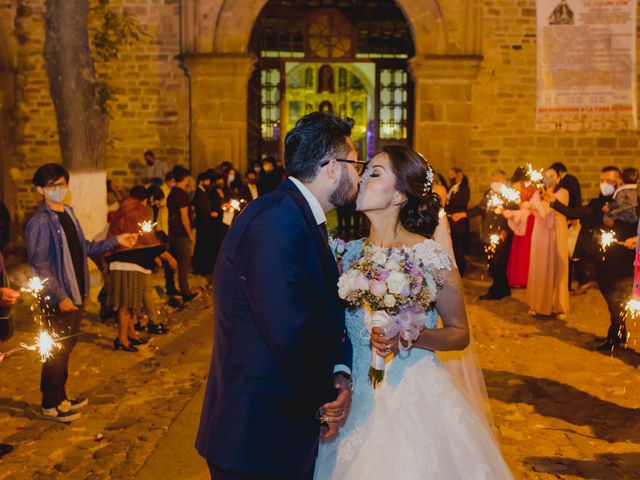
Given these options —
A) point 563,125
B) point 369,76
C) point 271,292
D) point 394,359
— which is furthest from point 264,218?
point 369,76

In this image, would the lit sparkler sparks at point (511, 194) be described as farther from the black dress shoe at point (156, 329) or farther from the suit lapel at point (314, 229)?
the suit lapel at point (314, 229)

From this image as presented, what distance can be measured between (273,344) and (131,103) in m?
14.4

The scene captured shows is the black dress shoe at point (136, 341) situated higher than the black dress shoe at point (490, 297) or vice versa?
the black dress shoe at point (136, 341)

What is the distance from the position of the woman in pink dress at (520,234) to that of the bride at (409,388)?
6717 millimetres

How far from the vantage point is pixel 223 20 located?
15320 millimetres

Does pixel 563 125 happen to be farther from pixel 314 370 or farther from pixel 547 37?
pixel 314 370

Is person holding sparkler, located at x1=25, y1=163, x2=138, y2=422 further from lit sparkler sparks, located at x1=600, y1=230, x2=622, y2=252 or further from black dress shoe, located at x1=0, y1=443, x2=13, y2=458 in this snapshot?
lit sparkler sparks, located at x1=600, y1=230, x2=622, y2=252

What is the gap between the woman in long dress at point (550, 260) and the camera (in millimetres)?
9430

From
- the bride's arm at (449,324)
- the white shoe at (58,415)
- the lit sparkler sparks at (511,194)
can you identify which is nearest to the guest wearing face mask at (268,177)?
the lit sparkler sparks at (511,194)

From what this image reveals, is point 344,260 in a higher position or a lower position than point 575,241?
higher

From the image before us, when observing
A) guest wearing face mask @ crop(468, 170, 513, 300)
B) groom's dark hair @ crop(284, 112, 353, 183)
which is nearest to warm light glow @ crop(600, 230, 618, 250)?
guest wearing face mask @ crop(468, 170, 513, 300)

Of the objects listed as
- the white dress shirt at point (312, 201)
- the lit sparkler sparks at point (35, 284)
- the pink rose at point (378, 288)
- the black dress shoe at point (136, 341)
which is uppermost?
the white dress shirt at point (312, 201)

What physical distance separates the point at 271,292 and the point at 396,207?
1.24 metres

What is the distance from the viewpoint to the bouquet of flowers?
304 centimetres
